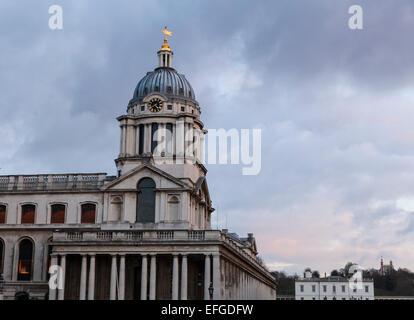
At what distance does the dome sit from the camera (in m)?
84.0

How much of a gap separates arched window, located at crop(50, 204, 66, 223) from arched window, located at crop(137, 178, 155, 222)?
29.5ft

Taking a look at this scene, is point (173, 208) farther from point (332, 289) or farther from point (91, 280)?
point (332, 289)

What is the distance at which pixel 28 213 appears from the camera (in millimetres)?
73375

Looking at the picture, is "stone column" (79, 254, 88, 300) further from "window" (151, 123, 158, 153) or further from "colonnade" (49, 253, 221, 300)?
"window" (151, 123, 158, 153)

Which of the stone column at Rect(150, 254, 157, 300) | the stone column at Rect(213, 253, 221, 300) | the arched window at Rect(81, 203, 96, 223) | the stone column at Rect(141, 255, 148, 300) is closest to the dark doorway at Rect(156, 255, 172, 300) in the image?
the stone column at Rect(150, 254, 157, 300)

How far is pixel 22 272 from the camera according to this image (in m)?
71.5

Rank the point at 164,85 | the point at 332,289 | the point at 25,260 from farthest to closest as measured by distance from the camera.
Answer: the point at 332,289 → the point at 164,85 → the point at 25,260

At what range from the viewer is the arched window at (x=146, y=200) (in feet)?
227

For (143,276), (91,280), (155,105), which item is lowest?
(91,280)

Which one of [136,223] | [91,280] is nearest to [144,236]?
[91,280]

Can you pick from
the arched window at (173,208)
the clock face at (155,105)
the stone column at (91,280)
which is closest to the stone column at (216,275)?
the arched window at (173,208)

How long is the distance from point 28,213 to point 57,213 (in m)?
3.34
